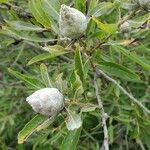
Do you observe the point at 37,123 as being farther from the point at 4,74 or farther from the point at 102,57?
the point at 4,74

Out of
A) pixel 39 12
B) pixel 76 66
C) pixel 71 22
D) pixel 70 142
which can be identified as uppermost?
pixel 71 22

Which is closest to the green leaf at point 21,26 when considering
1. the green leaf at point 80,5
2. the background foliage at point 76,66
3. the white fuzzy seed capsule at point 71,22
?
the background foliage at point 76,66

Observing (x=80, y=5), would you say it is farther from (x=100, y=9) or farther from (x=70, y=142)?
(x=70, y=142)

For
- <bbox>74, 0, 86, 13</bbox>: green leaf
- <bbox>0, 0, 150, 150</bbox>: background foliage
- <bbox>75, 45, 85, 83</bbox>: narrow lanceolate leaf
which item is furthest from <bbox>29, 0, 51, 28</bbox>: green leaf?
<bbox>75, 45, 85, 83</bbox>: narrow lanceolate leaf

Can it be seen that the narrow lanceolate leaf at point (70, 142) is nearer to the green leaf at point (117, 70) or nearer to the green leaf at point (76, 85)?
the green leaf at point (76, 85)

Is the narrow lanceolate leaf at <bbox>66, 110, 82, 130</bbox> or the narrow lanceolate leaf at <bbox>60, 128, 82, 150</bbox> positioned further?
the narrow lanceolate leaf at <bbox>60, 128, 82, 150</bbox>

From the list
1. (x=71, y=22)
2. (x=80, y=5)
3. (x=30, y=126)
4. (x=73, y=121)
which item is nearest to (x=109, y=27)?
(x=71, y=22)

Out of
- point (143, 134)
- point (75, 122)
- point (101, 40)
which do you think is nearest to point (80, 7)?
point (101, 40)

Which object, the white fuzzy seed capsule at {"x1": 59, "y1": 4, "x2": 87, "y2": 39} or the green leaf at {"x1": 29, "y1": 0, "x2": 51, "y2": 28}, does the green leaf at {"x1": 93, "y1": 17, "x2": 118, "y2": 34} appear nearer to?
the white fuzzy seed capsule at {"x1": 59, "y1": 4, "x2": 87, "y2": 39}
